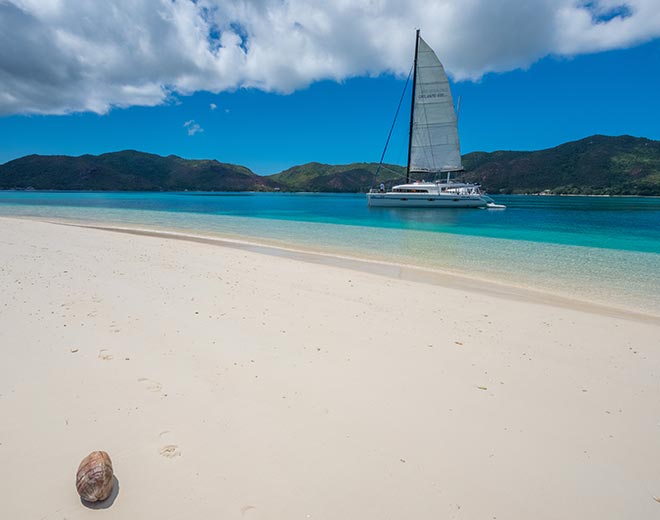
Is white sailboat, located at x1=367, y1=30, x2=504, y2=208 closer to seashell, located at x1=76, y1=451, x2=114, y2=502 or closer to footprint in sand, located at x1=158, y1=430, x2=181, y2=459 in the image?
footprint in sand, located at x1=158, y1=430, x2=181, y2=459

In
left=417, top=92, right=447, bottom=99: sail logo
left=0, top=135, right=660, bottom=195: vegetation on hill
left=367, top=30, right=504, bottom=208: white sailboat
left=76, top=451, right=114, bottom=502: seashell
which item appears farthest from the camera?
left=0, top=135, right=660, bottom=195: vegetation on hill

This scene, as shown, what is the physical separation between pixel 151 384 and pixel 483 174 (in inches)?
5863

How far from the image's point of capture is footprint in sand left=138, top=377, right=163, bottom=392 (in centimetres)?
355

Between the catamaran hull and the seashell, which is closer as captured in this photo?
the seashell

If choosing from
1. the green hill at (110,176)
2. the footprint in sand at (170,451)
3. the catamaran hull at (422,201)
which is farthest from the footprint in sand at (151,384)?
the green hill at (110,176)

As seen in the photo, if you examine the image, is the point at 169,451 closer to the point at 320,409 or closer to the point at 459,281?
the point at 320,409

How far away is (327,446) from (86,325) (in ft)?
14.0

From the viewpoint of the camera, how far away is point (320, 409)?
3.37 m

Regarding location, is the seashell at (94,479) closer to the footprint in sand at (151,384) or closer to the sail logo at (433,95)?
the footprint in sand at (151,384)

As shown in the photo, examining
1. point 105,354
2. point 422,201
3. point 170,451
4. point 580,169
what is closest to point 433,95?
point 422,201

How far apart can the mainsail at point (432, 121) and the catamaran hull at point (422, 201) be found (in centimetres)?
421

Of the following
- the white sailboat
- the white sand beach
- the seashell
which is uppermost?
the white sailboat

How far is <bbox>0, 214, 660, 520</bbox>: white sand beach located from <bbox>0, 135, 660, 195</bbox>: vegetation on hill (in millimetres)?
62857

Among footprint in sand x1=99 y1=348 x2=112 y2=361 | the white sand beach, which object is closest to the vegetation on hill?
the white sand beach
